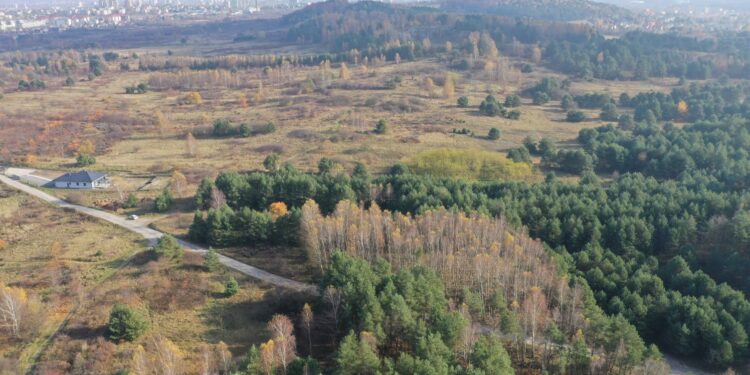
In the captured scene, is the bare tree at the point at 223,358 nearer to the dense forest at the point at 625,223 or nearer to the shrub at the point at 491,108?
the dense forest at the point at 625,223

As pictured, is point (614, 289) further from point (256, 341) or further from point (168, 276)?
point (168, 276)

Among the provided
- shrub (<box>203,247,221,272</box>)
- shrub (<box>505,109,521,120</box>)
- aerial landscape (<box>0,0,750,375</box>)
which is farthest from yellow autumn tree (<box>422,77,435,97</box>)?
shrub (<box>203,247,221,272</box>)

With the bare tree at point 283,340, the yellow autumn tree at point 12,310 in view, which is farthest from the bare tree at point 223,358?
the yellow autumn tree at point 12,310

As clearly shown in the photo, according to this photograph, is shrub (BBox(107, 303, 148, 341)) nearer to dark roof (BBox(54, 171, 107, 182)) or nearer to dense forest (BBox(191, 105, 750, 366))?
dense forest (BBox(191, 105, 750, 366))

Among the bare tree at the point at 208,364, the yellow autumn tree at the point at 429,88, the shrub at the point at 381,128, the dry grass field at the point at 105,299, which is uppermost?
the yellow autumn tree at the point at 429,88

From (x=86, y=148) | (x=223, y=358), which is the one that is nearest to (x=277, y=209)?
(x=223, y=358)

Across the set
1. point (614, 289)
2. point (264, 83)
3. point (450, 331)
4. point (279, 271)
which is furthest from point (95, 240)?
point (264, 83)

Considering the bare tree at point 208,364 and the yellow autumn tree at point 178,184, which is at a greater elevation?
the yellow autumn tree at point 178,184
